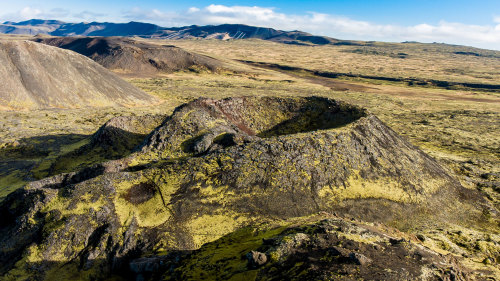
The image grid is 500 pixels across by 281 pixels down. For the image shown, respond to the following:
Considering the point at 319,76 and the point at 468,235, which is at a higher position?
the point at 319,76

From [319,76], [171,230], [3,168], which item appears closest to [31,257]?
[171,230]

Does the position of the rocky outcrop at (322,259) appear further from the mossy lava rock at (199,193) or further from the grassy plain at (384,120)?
the grassy plain at (384,120)

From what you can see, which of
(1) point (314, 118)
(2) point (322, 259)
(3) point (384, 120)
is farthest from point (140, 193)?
(3) point (384, 120)

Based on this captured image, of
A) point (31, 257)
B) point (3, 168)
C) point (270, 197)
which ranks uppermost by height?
point (270, 197)

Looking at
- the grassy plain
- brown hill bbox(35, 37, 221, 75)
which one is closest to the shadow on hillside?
the grassy plain

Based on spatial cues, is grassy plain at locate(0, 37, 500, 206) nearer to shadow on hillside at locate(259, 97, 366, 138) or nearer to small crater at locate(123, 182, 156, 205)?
shadow on hillside at locate(259, 97, 366, 138)

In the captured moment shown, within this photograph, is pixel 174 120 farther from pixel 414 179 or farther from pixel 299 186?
pixel 414 179
